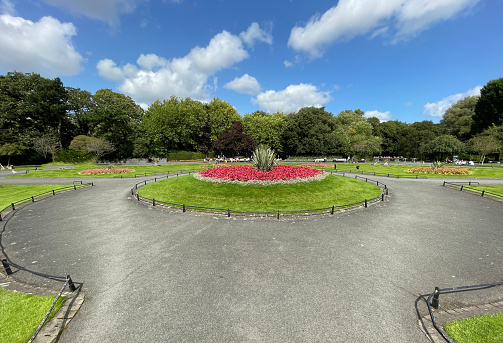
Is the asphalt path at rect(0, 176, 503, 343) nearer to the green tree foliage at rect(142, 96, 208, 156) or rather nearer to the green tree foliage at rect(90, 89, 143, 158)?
the green tree foliage at rect(142, 96, 208, 156)

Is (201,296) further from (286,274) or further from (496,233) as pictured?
(496,233)

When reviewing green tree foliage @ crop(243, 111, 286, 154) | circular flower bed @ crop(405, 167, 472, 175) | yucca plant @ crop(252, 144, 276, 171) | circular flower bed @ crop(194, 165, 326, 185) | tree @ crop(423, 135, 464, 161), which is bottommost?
circular flower bed @ crop(405, 167, 472, 175)

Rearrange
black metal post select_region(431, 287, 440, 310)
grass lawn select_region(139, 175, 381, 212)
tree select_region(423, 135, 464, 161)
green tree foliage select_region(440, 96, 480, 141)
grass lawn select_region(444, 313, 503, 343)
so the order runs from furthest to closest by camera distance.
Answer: green tree foliage select_region(440, 96, 480, 141) < tree select_region(423, 135, 464, 161) < grass lawn select_region(139, 175, 381, 212) < black metal post select_region(431, 287, 440, 310) < grass lawn select_region(444, 313, 503, 343)

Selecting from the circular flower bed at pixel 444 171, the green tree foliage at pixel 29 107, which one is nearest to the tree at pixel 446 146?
the circular flower bed at pixel 444 171

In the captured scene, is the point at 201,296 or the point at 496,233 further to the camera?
the point at 496,233

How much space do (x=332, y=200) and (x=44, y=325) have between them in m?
16.7

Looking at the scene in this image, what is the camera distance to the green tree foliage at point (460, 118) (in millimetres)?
62438

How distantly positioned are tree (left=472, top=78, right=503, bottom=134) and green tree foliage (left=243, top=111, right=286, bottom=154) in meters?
54.4

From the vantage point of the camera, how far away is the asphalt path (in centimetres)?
523

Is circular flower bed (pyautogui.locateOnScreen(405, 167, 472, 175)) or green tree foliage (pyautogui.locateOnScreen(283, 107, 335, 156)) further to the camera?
green tree foliage (pyautogui.locateOnScreen(283, 107, 335, 156))

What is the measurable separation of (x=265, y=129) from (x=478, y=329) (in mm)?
67663

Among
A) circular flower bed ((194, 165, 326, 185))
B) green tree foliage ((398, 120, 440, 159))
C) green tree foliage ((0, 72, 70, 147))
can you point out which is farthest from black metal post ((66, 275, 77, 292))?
green tree foliage ((398, 120, 440, 159))

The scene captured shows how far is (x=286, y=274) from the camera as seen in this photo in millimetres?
7262

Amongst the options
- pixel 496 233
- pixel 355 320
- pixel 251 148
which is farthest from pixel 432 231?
pixel 251 148
